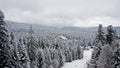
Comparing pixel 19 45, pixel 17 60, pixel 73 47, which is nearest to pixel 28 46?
pixel 19 45

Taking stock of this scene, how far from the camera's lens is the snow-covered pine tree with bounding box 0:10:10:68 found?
76.7 ft

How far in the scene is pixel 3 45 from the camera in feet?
77.4

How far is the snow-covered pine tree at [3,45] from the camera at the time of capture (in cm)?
2339

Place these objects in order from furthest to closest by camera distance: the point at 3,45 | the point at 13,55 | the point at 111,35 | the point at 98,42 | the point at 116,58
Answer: the point at 98,42 < the point at 111,35 < the point at 116,58 < the point at 13,55 < the point at 3,45

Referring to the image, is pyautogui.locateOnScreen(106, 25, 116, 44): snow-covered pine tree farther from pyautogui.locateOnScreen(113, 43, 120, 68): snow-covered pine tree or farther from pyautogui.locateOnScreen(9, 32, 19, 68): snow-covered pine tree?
pyautogui.locateOnScreen(9, 32, 19, 68): snow-covered pine tree

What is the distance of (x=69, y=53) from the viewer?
9031 centimetres

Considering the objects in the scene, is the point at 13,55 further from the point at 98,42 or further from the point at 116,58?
the point at 98,42

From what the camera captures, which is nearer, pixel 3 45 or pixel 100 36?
pixel 3 45

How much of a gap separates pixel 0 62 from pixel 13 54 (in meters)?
2.85

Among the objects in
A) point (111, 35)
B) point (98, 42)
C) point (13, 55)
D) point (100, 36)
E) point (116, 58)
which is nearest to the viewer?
point (13, 55)

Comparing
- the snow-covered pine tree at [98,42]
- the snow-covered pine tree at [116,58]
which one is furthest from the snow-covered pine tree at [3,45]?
the snow-covered pine tree at [98,42]

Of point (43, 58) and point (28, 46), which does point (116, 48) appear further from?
point (43, 58)

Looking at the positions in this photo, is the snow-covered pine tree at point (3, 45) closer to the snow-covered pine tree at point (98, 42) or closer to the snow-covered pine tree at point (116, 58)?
the snow-covered pine tree at point (116, 58)

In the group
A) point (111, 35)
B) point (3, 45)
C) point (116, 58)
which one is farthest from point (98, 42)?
point (3, 45)
